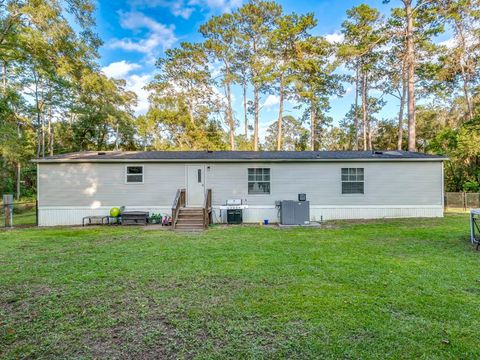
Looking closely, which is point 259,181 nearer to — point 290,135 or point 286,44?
point 286,44

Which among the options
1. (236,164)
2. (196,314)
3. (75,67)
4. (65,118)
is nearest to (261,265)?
(196,314)

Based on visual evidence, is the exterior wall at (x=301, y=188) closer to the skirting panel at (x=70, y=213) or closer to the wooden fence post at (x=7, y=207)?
the skirting panel at (x=70, y=213)

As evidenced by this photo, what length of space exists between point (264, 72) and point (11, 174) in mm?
24372

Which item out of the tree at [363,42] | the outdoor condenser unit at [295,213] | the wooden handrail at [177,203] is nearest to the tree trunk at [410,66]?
the tree at [363,42]

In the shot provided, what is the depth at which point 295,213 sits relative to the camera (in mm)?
9766

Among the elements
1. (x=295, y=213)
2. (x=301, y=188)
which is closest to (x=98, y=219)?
(x=295, y=213)

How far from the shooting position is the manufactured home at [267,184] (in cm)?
1059

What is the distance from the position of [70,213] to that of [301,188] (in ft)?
30.9

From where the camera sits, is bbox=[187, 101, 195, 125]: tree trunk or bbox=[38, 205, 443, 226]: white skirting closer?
bbox=[38, 205, 443, 226]: white skirting

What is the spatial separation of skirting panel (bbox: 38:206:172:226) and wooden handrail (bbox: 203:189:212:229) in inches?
66.9

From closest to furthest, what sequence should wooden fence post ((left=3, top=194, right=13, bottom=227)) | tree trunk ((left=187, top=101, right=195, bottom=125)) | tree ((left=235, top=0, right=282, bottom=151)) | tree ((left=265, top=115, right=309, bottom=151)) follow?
wooden fence post ((left=3, top=194, right=13, bottom=227)) → tree ((left=235, top=0, right=282, bottom=151)) → tree trunk ((left=187, top=101, right=195, bottom=125)) → tree ((left=265, top=115, right=309, bottom=151))

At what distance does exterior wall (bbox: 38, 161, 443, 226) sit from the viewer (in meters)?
10.6

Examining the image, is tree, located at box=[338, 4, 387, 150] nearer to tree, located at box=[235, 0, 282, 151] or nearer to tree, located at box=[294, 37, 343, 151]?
tree, located at box=[294, 37, 343, 151]

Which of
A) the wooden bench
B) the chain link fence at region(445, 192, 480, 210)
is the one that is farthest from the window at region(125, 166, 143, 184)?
the chain link fence at region(445, 192, 480, 210)
